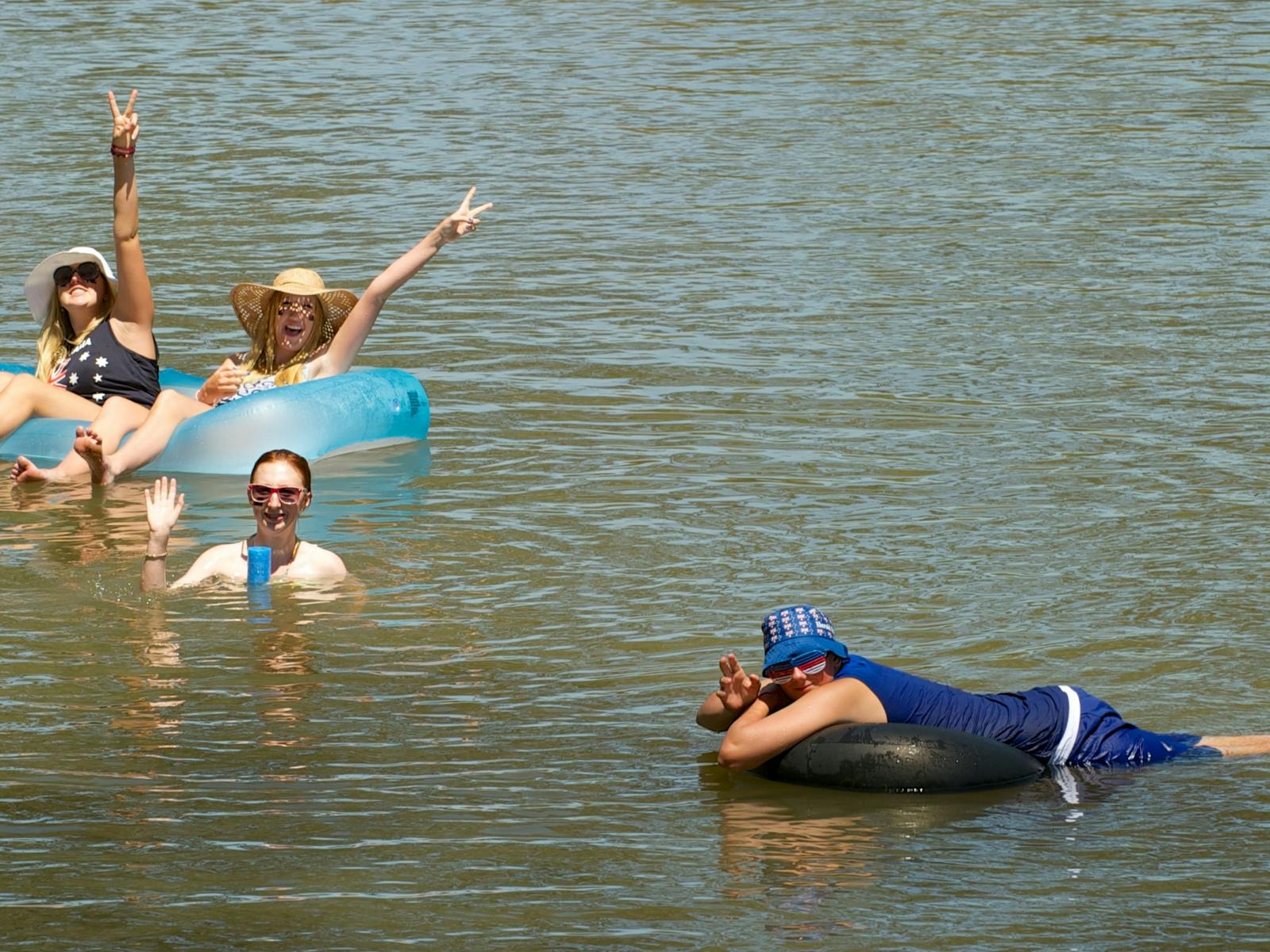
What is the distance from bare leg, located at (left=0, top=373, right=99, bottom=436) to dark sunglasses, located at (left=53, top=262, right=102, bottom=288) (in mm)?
510

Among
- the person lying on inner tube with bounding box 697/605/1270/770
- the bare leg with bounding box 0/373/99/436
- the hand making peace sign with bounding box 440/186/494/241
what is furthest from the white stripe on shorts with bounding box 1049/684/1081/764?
the bare leg with bounding box 0/373/99/436

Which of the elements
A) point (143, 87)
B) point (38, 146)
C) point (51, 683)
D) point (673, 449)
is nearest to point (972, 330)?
point (673, 449)

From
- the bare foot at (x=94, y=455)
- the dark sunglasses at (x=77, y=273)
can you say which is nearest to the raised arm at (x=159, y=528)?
the bare foot at (x=94, y=455)

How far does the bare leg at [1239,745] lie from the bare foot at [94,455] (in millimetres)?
5434

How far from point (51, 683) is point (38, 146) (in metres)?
12.4

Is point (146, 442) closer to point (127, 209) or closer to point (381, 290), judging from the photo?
point (127, 209)

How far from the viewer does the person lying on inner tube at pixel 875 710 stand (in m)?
6.67

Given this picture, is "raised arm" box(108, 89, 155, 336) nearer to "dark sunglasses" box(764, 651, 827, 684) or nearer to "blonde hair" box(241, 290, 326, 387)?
"blonde hair" box(241, 290, 326, 387)

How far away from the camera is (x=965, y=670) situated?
787 cm

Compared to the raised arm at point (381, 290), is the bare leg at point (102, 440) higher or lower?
lower

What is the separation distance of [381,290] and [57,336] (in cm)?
180

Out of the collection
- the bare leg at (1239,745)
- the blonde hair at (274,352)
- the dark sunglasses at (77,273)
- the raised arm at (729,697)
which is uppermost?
the dark sunglasses at (77,273)

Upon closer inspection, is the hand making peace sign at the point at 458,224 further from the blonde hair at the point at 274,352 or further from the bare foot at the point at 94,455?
the bare foot at the point at 94,455

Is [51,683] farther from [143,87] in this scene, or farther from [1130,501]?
[143,87]
